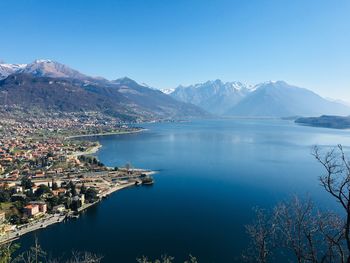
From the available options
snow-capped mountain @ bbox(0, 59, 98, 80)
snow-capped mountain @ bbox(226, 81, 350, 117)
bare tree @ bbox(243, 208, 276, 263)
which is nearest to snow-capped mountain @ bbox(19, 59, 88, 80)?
snow-capped mountain @ bbox(0, 59, 98, 80)

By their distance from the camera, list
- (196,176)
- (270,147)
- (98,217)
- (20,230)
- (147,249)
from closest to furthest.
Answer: (147,249) → (20,230) → (98,217) → (196,176) → (270,147)

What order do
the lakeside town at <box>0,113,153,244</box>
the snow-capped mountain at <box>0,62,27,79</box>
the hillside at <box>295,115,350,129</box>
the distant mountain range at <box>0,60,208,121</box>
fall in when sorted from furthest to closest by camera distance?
1. the snow-capped mountain at <box>0,62,27,79</box>
2. the distant mountain range at <box>0,60,208,121</box>
3. the hillside at <box>295,115,350,129</box>
4. the lakeside town at <box>0,113,153,244</box>

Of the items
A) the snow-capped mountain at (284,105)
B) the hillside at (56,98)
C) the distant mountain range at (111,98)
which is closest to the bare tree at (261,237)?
the hillside at (56,98)

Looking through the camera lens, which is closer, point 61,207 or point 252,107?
point 61,207

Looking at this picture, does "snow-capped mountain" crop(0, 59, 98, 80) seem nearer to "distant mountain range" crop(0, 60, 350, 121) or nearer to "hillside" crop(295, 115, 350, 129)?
"distant mountain range" crop(0, 60, 350, 121)

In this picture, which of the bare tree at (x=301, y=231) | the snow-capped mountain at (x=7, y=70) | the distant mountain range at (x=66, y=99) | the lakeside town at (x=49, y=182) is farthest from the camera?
the snow-capped mountain at (x=7, y=70)

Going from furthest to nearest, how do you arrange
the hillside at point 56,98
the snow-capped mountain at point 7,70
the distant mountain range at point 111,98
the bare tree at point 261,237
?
the snow-capped mountain at point 7,70, the distant mountain range at point 111,98, the hillside at point 56,98, the bare tree at point 261,237

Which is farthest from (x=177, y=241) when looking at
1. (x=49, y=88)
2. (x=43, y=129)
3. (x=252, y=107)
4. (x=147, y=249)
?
(x=252, y=107)

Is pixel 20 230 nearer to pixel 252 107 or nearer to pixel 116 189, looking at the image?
pixel 116 189

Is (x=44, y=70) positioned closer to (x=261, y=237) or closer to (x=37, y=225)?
(x=37, y=225)

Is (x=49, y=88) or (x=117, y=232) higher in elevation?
(x=49, y=88)

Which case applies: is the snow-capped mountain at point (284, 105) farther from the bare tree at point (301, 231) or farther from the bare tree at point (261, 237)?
the bare tree at point (301, 231)
